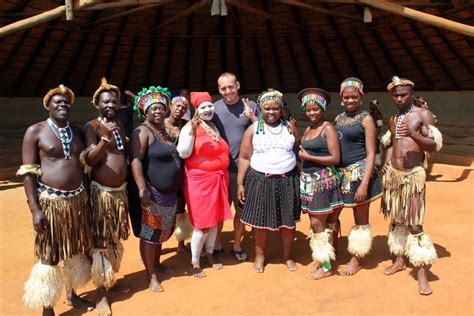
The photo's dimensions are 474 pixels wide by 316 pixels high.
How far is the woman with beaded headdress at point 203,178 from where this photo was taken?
331cm

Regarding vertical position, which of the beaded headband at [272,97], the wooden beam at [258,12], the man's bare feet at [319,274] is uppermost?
the wooden beam at [258,12]

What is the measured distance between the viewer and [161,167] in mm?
3061

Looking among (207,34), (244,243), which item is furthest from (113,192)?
(207,34)

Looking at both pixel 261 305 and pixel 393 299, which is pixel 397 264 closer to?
pixel 393 299

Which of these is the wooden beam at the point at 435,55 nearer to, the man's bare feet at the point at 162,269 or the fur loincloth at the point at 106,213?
the man's bare feet at the point at 162,269

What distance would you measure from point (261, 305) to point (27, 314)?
1698mm

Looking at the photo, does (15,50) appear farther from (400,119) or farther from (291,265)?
(400,119)

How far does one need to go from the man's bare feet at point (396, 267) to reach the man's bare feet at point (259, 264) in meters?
1.05

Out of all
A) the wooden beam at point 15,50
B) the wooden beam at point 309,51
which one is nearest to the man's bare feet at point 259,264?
the wooden beam at point 309,51

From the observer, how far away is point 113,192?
9.28 ft

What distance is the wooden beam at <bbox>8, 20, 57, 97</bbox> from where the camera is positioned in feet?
24.5

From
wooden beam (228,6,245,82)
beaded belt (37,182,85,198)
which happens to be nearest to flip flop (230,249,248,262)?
beaded belt (37,182,85,198)

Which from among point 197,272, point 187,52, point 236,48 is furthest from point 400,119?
point 187,52

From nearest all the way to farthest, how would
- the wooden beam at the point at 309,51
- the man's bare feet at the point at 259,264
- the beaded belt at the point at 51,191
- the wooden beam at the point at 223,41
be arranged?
the beaded belt at the point at 51,191 → the man's bare feet at the point at 259,264 → the wooden beam at the point at 309,51 → the wooden beam at the point at 223,41
